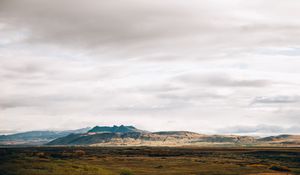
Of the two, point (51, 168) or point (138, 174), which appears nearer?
point (51, 168)

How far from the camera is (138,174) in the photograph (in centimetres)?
8869

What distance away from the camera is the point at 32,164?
280ft

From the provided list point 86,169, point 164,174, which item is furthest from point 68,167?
point 164,174

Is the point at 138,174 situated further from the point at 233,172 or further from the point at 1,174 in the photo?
the point at 1,174

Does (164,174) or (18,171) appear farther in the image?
(164,174)

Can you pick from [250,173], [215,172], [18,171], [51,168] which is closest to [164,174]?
[215,172]

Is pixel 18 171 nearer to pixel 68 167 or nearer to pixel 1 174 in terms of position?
pixel 1 174

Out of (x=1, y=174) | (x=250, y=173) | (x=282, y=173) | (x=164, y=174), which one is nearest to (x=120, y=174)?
(x=164, y=174)

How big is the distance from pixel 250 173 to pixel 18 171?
52.7 meters

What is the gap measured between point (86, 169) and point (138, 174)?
1215 cm

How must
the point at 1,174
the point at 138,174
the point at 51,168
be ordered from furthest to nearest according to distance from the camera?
1. the point at 138,174
2. the point at 51,168
3. the point at 1,174

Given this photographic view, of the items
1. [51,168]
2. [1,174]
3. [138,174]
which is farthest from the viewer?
[138,174]

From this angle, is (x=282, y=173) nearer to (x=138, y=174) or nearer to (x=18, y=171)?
(x=138, y=174)

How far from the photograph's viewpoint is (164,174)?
295 feet
